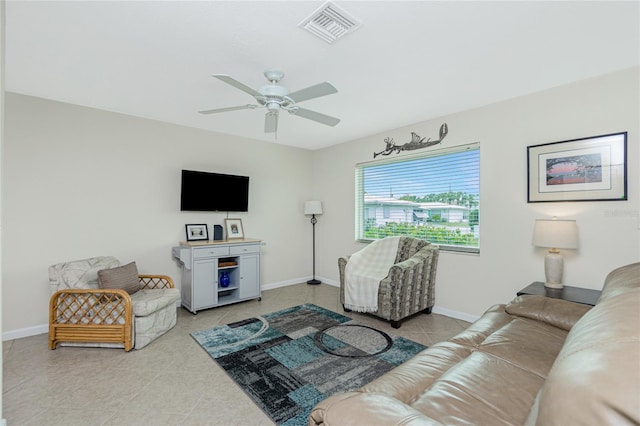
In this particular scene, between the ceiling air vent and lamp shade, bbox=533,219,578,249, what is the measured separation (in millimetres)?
2321

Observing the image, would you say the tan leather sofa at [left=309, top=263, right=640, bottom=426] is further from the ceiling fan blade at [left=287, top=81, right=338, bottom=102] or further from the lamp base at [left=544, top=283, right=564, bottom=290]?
the ceiling fan blade at [left=287, top=81, right=338, bottom=102]

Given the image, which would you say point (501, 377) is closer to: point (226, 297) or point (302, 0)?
point (302, 0)

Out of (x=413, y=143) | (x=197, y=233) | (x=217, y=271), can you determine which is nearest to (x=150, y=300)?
(x=217, y=271)

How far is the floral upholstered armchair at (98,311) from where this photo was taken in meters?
2.68

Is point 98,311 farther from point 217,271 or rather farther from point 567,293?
point 567,293

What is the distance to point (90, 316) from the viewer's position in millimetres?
2752

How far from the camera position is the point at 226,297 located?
4.10 metres

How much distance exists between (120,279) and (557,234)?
409 centimetres

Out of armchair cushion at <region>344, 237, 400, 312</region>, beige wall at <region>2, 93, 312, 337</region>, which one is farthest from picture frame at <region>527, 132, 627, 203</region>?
beige wall at <region>2, 93, 312, 337</region>

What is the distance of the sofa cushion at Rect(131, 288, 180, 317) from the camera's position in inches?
108

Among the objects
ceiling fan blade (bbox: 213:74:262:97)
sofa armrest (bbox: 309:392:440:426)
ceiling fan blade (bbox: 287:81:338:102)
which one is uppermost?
ceiling fan blade (bbox: 287:81:338:102)

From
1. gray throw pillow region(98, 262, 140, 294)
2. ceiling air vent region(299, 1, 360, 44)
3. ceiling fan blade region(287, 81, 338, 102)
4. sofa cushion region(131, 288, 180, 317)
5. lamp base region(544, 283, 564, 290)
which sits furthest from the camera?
gray throw pillow region(98, 262, 140, 294)

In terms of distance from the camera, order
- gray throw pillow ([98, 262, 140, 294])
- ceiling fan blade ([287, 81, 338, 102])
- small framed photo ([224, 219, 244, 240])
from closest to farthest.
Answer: ceiling fan blade ([287, 81, 338, 102]), gray throw pillow ([98, 262, 140, 294]), small framed photo ([224, 219, 244, 240])

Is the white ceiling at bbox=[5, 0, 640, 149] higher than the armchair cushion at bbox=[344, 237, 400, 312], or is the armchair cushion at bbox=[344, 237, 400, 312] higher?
the white ceiling at bbox=[5, 0, 640, 149]
